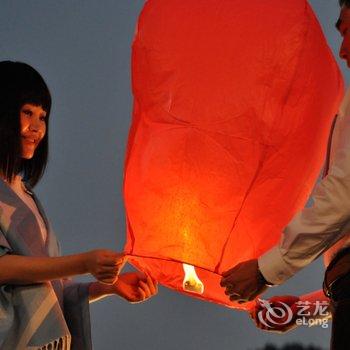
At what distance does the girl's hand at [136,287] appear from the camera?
122 cm

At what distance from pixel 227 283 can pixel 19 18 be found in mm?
1499

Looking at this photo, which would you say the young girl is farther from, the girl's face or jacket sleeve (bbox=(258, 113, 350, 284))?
jacket sleeve (bbox=(258, 113, 350, 284))

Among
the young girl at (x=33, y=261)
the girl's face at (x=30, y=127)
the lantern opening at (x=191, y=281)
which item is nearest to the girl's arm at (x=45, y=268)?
the young girl at (x=33, y=261)

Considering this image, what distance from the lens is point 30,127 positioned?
1.22 m

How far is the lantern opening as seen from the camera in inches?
A: 40.9

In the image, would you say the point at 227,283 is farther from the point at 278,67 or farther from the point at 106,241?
the point at 106,241

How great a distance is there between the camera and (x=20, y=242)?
3.65 feet

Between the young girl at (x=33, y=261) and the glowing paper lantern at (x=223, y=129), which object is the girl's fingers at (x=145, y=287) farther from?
the glowing paper lantern at (x=223, y=129)

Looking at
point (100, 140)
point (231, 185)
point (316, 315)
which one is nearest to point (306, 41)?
point (231, 185)

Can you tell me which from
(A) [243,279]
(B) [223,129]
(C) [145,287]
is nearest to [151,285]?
(C) [145,287]

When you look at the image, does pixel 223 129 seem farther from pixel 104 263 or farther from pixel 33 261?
pixel 33 261

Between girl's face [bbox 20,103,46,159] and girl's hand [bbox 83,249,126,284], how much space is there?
0.30 metres

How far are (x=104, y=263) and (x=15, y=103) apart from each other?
0.40 metres

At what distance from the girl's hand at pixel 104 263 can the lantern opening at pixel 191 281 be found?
0.11m
